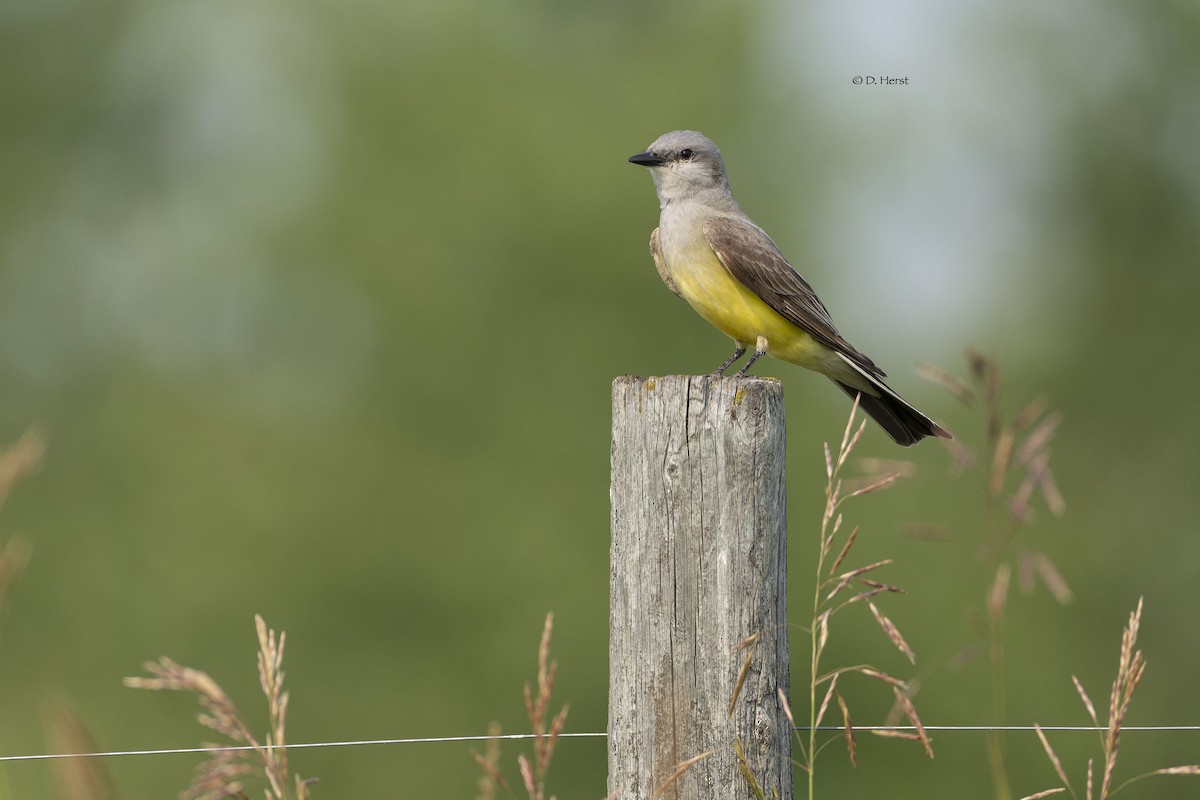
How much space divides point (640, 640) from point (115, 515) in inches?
949

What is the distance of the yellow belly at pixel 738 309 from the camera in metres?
6.11

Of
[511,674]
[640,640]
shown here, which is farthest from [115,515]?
[640,640]

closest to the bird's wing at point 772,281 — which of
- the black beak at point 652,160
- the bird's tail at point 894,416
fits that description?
the bird's tail at point 894,416

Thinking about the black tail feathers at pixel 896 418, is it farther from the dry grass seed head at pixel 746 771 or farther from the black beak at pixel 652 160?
the dry grass seed head at pixel 746 771

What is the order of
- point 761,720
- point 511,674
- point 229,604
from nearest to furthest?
point 761,720 → point 511,674 → point 229,604

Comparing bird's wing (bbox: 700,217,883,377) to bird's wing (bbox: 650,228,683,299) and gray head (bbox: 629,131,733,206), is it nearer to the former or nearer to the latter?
A: bird's wing (bbox: 650,228,683,299)

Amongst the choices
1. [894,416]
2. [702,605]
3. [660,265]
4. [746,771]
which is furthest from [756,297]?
[746,771]

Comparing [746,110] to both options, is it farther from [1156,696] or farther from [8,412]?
[8,412]

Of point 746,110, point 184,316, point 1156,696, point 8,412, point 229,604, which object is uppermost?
point 746,110

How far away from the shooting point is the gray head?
677cm

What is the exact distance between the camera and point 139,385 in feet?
85.1

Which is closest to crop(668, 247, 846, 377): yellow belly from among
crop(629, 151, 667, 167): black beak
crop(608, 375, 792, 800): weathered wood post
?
crop(629, 151, 667, 167): black beak

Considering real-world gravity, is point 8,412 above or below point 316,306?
below

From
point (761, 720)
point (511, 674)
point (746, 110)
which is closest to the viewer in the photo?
point (761, 720)
